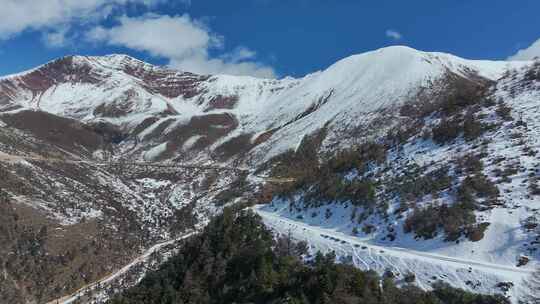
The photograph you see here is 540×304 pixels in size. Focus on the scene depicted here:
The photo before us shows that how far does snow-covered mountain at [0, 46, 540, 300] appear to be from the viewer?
843 inches

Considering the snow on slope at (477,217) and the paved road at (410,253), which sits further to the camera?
the snow on slope at (477,217)

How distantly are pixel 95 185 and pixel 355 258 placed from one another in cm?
5845

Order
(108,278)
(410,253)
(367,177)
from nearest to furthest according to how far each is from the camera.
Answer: (410,253) → (367,177) → (108,278)

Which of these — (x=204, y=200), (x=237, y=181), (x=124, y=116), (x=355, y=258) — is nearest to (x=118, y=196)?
(x=204, y=200)

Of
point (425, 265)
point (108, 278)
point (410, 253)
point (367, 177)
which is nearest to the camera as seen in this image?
point (425, 265)

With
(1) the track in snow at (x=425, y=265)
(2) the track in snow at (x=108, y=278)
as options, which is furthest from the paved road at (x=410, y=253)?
(2) the track in snow at (x=108, y=278)

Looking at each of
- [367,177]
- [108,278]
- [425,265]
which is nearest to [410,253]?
[425,265]

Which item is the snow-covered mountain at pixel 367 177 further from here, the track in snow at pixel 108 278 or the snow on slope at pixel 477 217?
the track in snow at pixel 108 278

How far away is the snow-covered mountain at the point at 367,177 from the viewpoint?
21406 millimetres

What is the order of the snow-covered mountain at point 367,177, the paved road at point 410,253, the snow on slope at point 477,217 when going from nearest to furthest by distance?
the paved road at point 410,253
the snow on slope at point 477,217
the snow-covered mountain at point 367,177

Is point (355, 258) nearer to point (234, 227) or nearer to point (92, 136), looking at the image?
point (234, 227)

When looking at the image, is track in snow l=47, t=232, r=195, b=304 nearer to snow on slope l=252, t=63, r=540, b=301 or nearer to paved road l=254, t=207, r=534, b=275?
snow on slope l=252, t=63, r=540, b=301

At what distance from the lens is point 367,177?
113 ft

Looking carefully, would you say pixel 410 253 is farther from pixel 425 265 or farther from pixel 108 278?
pixel 108 278
